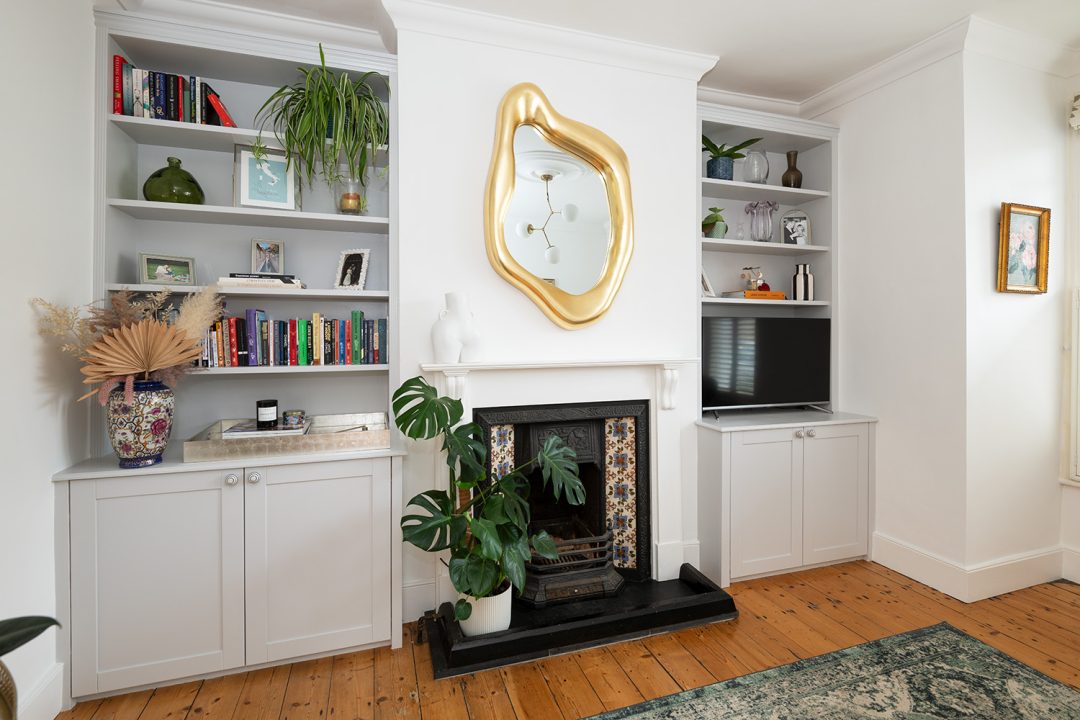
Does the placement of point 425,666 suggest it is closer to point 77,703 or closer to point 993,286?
point 77,703

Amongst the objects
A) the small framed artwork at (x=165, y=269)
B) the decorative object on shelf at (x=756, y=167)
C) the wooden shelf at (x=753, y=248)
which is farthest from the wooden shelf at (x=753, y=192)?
the small framed artwork at (x=165, y=269)

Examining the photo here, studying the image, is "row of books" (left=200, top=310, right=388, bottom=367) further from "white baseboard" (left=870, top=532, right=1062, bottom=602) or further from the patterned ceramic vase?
"white baseboard" (left=870, top=532, right=1062, bottom=602)

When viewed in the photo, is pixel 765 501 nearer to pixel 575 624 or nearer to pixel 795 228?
pixel 575 624

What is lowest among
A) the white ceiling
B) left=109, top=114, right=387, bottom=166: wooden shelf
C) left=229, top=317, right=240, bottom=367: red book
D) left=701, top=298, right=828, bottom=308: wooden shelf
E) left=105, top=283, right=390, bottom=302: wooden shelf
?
left=229, top=317, right=240, bottom=367: red book

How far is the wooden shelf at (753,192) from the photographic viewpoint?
3013 millimetres

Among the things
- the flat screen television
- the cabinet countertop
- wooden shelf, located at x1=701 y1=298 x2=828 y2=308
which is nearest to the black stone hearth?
the cabinet countertop

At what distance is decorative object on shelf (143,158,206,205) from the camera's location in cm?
217

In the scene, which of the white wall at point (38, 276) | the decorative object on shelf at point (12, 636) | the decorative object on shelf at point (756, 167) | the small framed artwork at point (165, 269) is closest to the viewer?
the decorative object on shelf at point (12, 636)

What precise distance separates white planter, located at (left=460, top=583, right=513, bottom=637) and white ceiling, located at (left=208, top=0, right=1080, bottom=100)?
8.18 feet

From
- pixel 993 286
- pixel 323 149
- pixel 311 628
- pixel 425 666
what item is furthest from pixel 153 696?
pixel 993 286

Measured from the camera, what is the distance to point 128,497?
73.9 inches

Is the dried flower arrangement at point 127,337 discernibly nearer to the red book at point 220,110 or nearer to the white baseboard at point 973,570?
the red book at point 220,110

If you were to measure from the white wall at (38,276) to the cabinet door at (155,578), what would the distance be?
0.09m

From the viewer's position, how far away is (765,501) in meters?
2.78
